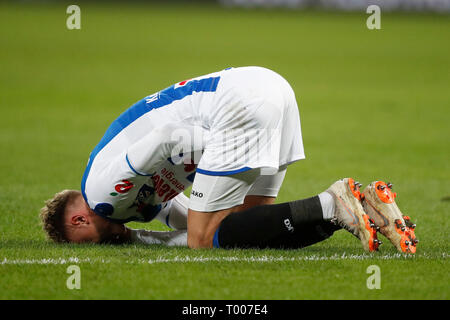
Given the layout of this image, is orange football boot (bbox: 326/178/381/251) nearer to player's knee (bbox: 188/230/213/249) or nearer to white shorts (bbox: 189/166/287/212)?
white shorts (bbox: 189/166/287/212)

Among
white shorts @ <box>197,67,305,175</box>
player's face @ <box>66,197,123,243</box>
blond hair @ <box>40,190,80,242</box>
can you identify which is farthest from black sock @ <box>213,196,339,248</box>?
blond hair @ <box>40,190,80,242</box>

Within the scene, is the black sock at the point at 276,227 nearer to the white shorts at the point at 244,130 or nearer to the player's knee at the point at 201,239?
the player's knee at the point at 201,239

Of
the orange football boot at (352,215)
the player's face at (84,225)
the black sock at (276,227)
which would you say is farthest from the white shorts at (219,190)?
the player's face at (84,225)

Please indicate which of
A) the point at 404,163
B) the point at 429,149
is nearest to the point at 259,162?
the point at 404,163

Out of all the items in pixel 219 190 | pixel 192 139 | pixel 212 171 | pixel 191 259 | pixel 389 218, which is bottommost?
pixel 191 259

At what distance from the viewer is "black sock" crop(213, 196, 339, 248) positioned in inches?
227

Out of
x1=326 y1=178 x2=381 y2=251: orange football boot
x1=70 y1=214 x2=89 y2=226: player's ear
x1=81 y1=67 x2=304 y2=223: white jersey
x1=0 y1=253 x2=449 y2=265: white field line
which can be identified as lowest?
x1=0 y1=253 x2=449 y2=265: white field line

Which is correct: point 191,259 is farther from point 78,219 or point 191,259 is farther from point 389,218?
point 389,218

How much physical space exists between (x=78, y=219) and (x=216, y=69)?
17.8 metres

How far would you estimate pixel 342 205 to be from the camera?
18.7 ft

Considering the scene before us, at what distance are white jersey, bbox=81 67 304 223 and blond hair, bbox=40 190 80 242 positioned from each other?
0.26m

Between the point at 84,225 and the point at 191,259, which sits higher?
the point at 84,225

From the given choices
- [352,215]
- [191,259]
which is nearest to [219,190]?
[191,259]

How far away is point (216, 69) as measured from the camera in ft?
78.0
